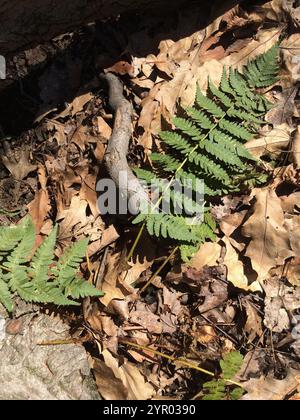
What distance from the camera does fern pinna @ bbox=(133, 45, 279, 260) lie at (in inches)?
126

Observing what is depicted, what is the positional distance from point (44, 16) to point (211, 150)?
1543mm

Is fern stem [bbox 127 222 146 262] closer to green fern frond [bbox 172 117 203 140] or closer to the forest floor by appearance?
the forest floor

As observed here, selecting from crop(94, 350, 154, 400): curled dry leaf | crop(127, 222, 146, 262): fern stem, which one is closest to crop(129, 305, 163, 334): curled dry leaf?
crop(94, 350, 154, 400): curled dry leaf

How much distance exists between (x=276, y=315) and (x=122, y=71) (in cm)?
227

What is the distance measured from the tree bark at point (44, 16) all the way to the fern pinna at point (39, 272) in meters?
1.36

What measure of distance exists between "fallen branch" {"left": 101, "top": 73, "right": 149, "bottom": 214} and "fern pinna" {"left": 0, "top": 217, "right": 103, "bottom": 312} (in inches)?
19.3

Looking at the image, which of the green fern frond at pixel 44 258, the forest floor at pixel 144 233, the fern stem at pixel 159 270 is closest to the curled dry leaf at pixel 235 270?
the forest floor at pixel 144 233

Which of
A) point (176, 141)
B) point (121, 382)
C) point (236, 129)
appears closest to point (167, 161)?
point (176, 141)

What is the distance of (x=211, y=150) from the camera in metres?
3.21

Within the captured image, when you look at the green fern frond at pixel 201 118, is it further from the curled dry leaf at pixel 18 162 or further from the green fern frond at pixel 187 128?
the curled dry leaf at pixel 18 162

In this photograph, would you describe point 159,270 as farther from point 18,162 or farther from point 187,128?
point 18,162

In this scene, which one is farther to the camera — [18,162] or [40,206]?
[18,162]

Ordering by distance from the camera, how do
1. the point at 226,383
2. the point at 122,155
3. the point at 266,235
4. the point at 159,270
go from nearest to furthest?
the point at 226,383 → the point at 266,235 → the point at 159,270 → the point at 122,155
